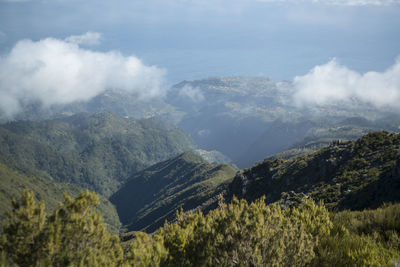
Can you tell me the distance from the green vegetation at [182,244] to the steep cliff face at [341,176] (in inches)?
2294

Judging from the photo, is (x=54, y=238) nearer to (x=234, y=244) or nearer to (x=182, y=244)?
(x=182, y=244)

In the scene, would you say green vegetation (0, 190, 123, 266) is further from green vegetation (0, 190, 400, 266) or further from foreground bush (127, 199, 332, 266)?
foreground bush (127, 199, 332, 266)

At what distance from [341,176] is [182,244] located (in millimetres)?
98355

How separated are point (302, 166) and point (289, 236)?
4886 inches

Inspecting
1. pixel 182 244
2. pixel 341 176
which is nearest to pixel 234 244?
pixel 182 244

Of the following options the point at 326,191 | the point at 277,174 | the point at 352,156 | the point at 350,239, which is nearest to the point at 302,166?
the point at 277,174

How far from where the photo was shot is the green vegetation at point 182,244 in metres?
12.9

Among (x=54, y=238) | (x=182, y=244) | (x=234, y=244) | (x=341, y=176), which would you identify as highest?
(x=54, y=238)

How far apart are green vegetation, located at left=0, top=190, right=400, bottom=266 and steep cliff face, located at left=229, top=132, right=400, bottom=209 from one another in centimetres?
5827

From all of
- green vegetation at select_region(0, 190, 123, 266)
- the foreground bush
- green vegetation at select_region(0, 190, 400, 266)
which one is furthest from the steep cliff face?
green vegetation at select_region(0, 190, 123, 266)

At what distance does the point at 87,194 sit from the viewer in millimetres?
15477

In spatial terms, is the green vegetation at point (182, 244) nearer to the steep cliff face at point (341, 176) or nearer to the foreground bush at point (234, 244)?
the foreground bush at point (234, 244)

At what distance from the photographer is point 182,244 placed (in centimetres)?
1493

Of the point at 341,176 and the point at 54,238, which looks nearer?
the point at 54,238
